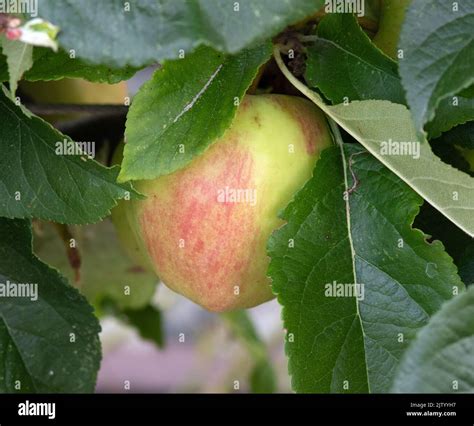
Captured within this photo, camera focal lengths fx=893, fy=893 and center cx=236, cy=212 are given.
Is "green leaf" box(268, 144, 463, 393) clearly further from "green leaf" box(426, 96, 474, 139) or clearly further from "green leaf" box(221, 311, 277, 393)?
"green leaf" box(221, 311, 277, 393)

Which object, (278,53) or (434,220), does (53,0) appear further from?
(434,220)

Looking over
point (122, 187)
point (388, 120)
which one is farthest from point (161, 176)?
point (388, 120)

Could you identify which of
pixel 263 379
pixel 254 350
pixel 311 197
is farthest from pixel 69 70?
pixel 263 379

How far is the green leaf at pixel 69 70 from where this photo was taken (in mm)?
558

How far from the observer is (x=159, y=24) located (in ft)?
1.52

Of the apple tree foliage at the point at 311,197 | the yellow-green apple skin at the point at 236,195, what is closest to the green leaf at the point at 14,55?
the apple tree foliage at the point at 311,197

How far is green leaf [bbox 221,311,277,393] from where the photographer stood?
1.06 meters

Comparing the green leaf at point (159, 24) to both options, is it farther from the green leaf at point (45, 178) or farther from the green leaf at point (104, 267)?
the green leaf at point (104, 267)

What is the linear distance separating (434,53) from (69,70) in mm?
A: 230

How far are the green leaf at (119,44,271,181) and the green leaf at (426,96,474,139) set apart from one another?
11 cm

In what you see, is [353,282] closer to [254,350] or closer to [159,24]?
[159,24]

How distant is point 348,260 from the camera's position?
0.57 meters

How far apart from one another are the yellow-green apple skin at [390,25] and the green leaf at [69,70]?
0.18 metres
